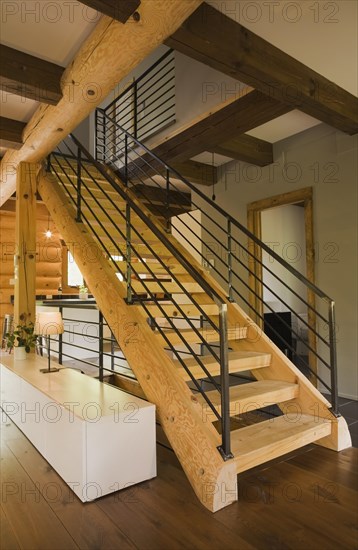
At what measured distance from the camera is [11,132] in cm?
375

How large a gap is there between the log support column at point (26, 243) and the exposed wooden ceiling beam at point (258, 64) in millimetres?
2481

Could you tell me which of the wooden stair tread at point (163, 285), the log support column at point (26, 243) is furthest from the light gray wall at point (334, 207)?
the log support column at point (26, 243)

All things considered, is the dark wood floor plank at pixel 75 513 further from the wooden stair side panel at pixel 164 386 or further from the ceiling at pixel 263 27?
the ceiling at pixel 263 27

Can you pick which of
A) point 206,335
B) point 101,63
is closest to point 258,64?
point 101,63

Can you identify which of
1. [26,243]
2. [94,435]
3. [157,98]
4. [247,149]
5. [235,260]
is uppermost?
[157,98]

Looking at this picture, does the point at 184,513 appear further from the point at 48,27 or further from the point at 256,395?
the point at 48,27

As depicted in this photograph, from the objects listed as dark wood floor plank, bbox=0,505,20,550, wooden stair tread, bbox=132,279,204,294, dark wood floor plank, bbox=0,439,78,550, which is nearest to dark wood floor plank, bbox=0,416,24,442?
dark wood floor plank, bbox=0,439,78,550

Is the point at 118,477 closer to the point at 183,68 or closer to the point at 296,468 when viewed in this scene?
the point at 296,468

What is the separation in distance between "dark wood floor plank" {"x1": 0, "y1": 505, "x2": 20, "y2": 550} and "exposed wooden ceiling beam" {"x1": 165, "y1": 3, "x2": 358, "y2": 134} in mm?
2903

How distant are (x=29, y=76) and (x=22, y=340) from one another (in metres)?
2.55

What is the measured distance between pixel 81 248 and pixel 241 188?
285 cm

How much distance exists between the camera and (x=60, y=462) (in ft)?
7.47

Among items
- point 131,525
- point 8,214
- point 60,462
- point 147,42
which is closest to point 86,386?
point 60,462

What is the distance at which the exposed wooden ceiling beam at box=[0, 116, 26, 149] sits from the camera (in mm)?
3682
